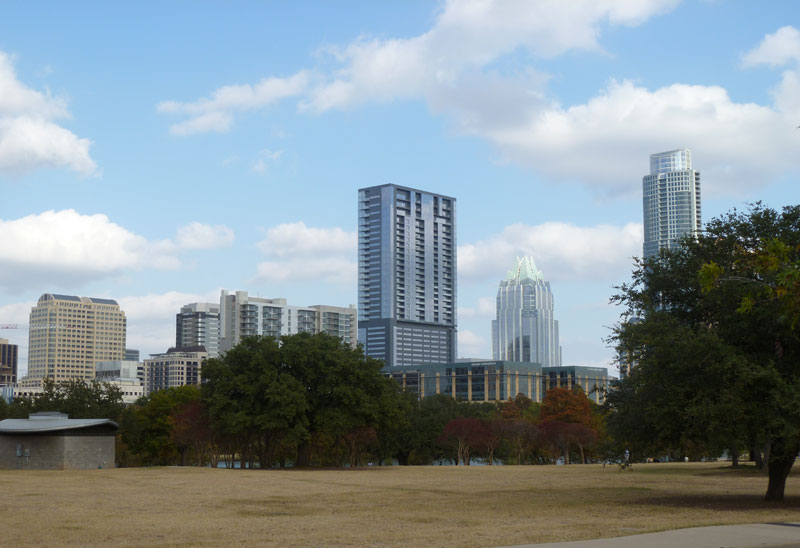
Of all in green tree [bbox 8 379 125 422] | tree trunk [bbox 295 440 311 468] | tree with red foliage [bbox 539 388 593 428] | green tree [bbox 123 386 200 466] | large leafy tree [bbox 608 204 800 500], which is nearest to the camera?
large leafy tree [bbox 608 204 800 500]

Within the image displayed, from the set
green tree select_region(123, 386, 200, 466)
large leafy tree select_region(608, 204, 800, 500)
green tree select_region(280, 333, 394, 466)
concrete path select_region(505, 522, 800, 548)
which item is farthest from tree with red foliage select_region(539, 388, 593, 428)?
concrete path select_region(505, 522, 800, 548)

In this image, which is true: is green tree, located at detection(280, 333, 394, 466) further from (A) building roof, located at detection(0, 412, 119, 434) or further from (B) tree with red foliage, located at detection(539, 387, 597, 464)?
(B) tree with red foliage, located at detection(539, 387, 597, 464)

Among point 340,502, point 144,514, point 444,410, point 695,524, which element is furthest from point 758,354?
point 444,410

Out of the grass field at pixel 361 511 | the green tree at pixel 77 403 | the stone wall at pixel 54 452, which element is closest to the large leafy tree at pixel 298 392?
the stone wall at pixel 54 452

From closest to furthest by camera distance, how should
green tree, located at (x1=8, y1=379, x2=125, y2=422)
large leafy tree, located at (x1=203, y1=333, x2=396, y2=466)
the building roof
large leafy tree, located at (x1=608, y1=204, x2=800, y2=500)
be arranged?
large leafy tree, located at (x1=608, y1=204, x2=800, y2=500) < the building roof < large leafy tree, located at (x1=203, y1=333, x2=396, y2=466) < green tree, located at (x1=8, y1=379, x2=125, y2=422)

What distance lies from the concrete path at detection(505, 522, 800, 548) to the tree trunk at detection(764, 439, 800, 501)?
592cm

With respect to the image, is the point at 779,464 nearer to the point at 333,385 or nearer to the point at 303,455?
the point at 333,385

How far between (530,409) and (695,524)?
111322 millimetres

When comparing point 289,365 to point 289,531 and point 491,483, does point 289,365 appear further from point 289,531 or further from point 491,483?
point 289,531

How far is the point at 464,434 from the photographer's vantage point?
298 ft

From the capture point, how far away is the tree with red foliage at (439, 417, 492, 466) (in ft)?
298

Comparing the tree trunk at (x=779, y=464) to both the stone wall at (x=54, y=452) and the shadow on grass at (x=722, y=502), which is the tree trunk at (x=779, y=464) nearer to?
the shadow on grass at (x=722, y=502)

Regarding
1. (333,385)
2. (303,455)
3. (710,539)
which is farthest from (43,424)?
(710,539)

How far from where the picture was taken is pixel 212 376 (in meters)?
A: 71.9
